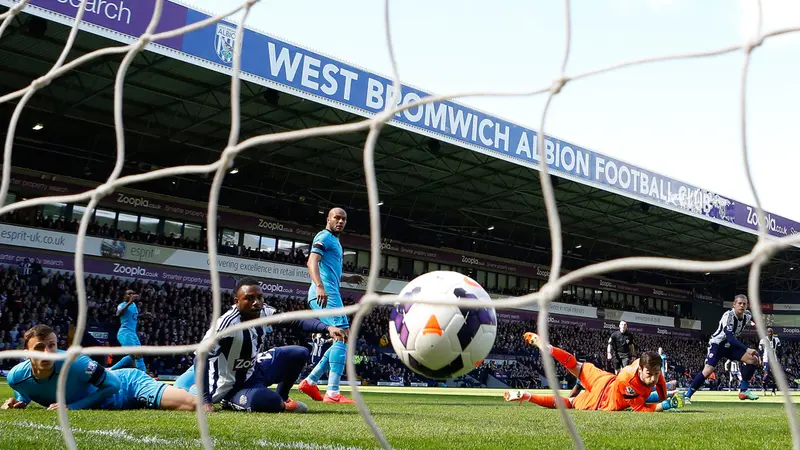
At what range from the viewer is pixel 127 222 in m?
22.4

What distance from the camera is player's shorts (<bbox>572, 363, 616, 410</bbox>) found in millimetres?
6859

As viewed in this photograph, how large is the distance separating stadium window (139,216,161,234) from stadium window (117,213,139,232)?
6.7 inches

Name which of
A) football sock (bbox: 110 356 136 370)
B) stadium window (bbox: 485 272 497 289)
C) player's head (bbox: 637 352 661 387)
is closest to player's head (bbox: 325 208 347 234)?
football sock (bbox: 110 356 136 370)

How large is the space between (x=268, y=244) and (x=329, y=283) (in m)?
20.0

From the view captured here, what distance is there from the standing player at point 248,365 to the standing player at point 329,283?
588 millimetres

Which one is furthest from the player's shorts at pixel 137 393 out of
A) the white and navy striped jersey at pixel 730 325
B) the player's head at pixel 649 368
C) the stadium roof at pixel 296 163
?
the stadium roof at pixel 296 163

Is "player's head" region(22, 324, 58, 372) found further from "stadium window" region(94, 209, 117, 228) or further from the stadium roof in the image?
"stadium window" region(94, 209, 117, 228)

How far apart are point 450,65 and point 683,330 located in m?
41.8

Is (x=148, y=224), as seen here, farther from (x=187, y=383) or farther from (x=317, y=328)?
(x=317, y=328)

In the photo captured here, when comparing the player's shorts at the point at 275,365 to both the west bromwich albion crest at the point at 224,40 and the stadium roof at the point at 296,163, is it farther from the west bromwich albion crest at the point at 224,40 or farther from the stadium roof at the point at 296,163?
the stadium roof at the point at 296,163

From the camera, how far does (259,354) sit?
16.3 ft

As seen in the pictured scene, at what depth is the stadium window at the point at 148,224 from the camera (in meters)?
22.6

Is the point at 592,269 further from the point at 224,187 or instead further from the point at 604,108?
the point at 224,187

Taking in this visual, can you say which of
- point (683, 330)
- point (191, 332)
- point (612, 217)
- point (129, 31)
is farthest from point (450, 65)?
→ point (683, 330)
